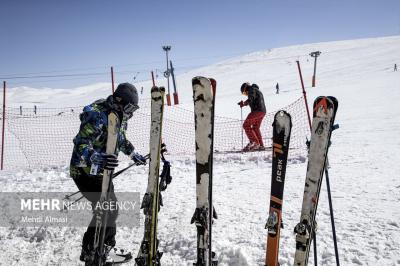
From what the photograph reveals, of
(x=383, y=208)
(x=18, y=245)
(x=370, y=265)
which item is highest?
(x=383, y=208)

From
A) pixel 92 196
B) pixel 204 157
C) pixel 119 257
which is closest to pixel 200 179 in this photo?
pixel 204 157

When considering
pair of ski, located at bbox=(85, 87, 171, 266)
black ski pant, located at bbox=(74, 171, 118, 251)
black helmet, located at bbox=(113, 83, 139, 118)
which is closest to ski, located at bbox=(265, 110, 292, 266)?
pair of ski, located at bbox=(85, 87, 171, 266)

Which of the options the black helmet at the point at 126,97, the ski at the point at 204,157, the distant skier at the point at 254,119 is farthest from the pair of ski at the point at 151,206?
the distant skier at the point at 254,119

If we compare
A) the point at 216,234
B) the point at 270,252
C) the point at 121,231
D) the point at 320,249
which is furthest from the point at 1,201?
the point at 320,249

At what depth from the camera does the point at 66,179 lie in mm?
7094

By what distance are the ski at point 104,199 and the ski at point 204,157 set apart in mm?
803

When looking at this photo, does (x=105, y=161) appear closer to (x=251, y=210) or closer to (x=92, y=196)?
(x=92, y=196)

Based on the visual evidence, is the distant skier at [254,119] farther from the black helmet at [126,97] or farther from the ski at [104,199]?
the ski at [104,199]

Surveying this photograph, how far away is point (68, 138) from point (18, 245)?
9.91 metres

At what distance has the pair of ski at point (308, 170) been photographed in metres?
2.70

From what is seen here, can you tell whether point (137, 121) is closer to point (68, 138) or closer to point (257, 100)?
point (68, 138)

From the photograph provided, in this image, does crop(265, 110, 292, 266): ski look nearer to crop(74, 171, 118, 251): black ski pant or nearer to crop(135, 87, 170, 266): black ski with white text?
crop(135, 87, 170, 266): black ski with white text

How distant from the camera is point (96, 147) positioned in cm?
332

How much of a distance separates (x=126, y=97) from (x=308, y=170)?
6.21 ft
